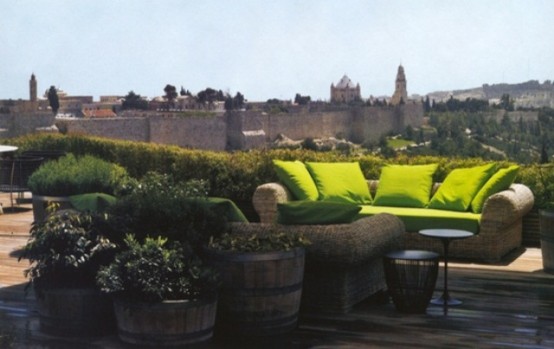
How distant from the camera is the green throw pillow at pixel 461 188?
6801 mm

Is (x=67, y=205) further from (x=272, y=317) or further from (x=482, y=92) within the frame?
(x=482, y=92)

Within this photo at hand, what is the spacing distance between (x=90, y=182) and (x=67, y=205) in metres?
0.24

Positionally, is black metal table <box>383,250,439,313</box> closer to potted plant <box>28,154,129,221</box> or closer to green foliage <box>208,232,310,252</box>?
green foliage <box>208,232,310,252</box>

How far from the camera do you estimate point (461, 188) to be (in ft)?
22.5

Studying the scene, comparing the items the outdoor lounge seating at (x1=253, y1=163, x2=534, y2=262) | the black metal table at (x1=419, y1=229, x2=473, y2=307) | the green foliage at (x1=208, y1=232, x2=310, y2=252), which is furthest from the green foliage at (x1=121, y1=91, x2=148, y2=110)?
the green foliage at (x1=208, y1=232, x2=310, y2=252)

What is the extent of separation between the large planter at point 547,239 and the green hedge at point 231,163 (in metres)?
1.23

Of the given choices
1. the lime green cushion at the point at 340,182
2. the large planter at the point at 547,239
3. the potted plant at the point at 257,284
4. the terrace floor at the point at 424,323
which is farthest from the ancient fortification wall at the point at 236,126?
the potted plant at the point at 257,284

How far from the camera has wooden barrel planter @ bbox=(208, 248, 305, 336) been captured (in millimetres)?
4121

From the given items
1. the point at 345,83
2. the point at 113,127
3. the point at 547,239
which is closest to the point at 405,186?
the point at 547,239

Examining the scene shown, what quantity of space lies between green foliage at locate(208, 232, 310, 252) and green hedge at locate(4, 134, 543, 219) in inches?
141

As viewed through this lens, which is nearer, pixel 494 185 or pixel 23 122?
pixel 494 185

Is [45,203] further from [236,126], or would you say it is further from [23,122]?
[236,126]

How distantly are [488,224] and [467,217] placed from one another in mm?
161

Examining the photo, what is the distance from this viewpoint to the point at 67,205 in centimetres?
639
